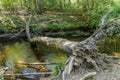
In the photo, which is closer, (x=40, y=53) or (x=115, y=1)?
(x=40, y=53)

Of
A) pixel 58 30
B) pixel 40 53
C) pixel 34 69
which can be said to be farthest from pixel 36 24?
pixel 34 69

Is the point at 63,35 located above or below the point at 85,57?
below

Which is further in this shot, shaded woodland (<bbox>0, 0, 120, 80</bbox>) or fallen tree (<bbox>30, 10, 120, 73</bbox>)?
shaded woodland (<bbox>0, 0, 120, 80</bbox>)

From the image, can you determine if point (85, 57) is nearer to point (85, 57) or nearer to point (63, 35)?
point (85, 57)

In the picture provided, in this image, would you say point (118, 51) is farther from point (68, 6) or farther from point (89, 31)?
point (68, 6)

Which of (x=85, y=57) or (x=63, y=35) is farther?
(x=63, y=35)

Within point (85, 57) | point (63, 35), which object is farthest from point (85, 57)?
point (63, 35)

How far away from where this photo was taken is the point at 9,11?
21.3 metres

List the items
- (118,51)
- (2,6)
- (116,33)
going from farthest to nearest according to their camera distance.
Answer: (2,6)
(116,33)
(118,51)

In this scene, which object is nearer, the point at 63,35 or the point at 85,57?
the point at 85,57

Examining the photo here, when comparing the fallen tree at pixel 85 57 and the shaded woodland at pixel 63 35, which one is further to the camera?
the shaded woodland at pixel 63 35

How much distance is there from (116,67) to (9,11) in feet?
45.6

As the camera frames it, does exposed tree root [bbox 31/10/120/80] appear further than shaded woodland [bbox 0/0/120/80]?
No

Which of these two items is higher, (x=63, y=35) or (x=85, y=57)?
(x=85, y=57)
